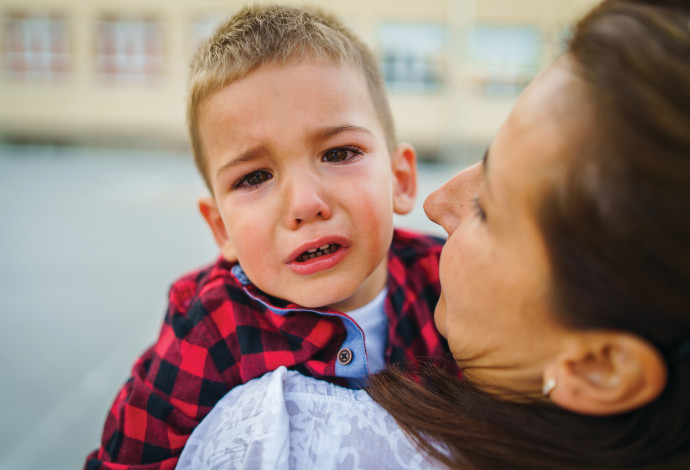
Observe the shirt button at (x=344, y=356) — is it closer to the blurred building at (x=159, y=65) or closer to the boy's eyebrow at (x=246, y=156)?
the boy's eyebrow at (x=246, y=156)

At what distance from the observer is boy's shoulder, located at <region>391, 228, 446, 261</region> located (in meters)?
1.53

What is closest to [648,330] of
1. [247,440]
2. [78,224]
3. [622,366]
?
[622,366]

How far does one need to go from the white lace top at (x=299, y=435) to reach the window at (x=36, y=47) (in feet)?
64.8

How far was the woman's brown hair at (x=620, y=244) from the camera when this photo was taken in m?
0.61

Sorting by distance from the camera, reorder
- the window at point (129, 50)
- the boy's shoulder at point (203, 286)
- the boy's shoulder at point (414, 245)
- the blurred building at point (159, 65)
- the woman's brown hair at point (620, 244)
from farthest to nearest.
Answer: the window at point (129, 50) < the blurred building at point (159, 65) < the boy's shoulder at point (414, 245) < the boy's shoulder at point (203, 286) < the woman's brown hair at point (620, 244)

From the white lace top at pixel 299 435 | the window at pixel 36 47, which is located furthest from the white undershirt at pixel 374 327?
the window at pixel 36 47

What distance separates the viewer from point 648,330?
0.68 m

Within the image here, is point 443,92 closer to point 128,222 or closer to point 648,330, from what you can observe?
point 128,222

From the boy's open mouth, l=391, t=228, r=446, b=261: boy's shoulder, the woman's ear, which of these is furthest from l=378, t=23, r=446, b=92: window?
the woman's ear

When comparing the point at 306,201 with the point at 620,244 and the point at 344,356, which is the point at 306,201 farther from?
the point at 620,244

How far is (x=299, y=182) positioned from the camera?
1043 millimetres

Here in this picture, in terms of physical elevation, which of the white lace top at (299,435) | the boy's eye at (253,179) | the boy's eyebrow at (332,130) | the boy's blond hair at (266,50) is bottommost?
the white lace top at (299,435)

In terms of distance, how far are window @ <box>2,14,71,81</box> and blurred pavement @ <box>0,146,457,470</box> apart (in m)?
11.9

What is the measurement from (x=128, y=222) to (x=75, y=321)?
3.13 m
